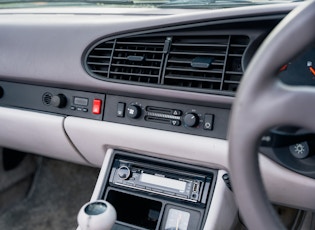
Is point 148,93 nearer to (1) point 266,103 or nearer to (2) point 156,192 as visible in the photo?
(2) point 156,192

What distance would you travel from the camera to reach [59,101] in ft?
4.84

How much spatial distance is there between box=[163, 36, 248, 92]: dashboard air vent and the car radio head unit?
0.85 feet

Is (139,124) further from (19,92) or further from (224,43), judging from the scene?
(19,92)

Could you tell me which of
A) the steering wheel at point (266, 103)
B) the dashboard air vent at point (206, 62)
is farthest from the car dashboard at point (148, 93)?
the steering wheel at point (266, 103)

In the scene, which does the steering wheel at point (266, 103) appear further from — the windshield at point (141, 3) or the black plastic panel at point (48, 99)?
the black plastic panel at point (48, 99)

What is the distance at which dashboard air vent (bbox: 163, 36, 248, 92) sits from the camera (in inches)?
47.3

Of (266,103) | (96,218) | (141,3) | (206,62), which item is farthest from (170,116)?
(266,103)

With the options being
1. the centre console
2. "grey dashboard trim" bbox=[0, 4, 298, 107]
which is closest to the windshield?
"grey dashboard trim" bbox=[0, 4, 298, 107]

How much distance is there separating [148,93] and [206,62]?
0.19 metres

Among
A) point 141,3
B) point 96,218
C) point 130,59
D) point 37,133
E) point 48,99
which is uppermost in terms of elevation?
point 141,3

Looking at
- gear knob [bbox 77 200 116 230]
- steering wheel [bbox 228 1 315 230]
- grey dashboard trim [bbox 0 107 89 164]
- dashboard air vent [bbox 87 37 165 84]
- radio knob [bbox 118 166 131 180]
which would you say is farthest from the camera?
grey dashboard trim [bbox 0 107 89 164]

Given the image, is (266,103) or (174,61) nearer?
(266,103)

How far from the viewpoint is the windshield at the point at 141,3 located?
1.37 m

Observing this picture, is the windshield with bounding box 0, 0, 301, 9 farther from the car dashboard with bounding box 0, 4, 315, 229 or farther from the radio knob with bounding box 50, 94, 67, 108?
the radio knob with bounding box 50, 94, 67, 108
